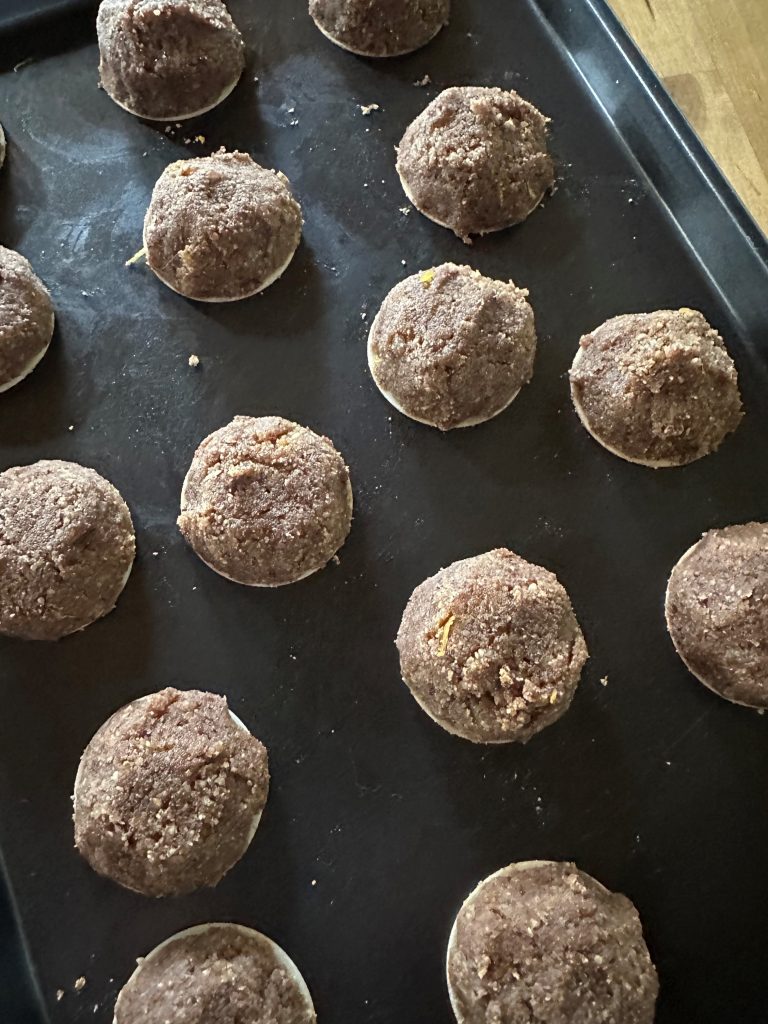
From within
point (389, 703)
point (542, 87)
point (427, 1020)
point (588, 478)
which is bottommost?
point (427, 1020)

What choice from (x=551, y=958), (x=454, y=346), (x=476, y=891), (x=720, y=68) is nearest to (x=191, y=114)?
(x=454, y=346)

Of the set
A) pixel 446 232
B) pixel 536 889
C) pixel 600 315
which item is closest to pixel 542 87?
pixel 446 232

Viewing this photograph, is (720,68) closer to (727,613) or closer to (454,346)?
(454,346)

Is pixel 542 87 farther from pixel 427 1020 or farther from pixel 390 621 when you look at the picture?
pixel 427 1020

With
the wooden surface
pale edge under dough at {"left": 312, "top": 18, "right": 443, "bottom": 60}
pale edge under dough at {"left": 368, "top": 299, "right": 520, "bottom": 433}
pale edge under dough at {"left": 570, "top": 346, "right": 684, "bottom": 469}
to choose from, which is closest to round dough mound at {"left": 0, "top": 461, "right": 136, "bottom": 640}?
pale edge under dough at {"left": 368, "top": 299, "right": 520, "bottom": 433}

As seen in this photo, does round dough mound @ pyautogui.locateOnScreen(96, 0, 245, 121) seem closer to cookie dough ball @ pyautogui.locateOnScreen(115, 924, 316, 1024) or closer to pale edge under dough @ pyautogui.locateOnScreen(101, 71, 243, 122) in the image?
pale edge under dough @ pyautogui.locateOnScreen(101, 71, 243, 122)

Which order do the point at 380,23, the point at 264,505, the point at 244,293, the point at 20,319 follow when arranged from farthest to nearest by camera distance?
the point at 380,23, the point at 244,293, the point at 20,319, the point at 264,505
